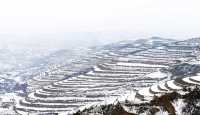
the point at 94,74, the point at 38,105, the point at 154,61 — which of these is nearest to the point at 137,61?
the point at 154,61

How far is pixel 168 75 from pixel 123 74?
350 inches

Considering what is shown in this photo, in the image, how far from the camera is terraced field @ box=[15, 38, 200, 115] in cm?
6938

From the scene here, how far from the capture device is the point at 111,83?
84062 mm

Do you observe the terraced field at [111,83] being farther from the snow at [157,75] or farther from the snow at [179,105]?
the snow at [179,105]

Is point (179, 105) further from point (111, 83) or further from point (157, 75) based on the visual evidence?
point (157, 75)

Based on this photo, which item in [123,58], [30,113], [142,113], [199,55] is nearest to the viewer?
[142,113]

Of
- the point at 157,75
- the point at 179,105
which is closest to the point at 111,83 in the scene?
the point at 157,75

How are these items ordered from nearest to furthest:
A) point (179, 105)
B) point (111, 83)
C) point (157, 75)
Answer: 1. point (179, 105)
2. point (111, 83)
3. point (157, 75)

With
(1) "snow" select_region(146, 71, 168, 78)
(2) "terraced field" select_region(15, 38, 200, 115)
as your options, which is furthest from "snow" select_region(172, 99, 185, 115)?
(1) "snow" select_region(146, 71, 168, 78)

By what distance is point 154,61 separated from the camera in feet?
323

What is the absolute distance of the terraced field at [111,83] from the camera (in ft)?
228

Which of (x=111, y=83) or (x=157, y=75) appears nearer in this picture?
(x=111, y=83)

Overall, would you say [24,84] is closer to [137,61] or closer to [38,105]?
[137,61]

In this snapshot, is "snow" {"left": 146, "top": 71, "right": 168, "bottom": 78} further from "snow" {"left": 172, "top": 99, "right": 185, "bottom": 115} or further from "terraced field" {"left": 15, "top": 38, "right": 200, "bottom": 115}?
"snow" {"left": 172, "top": 99, "right": 185, "bottom": 115}
